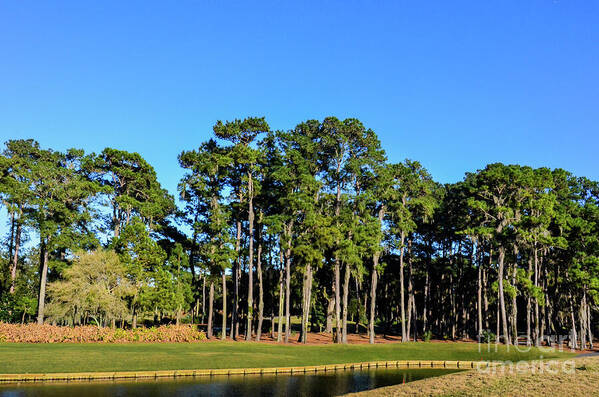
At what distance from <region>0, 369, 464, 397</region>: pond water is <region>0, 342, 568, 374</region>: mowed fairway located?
2333mm

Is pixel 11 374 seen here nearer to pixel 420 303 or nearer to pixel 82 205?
pixel 82 205

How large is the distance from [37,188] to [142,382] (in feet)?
92.9

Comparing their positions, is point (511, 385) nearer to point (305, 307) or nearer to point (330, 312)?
point (305, 307)

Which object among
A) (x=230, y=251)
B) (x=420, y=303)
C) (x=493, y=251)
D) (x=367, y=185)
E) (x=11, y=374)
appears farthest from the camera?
(x=420, y=303)

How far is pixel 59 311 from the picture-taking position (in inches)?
1505

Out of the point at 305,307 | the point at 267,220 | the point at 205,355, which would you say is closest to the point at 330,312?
the point at 305,307

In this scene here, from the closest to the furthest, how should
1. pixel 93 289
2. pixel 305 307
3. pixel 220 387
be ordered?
pixel 220 387 < pixel 93 289 < pixel 305 307

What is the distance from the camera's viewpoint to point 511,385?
16.4 m

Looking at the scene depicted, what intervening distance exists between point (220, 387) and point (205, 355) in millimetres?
8337

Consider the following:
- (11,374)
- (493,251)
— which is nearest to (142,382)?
(11,374)

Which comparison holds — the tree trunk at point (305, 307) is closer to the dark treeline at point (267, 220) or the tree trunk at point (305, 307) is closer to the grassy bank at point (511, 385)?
the dark treeline at point (267, 220)

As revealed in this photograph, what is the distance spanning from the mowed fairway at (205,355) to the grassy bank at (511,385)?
10942mm

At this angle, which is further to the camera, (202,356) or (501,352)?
(501,352)

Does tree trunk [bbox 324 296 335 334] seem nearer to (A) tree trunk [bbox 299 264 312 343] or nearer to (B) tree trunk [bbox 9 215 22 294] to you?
(A) tree trunk [bbox 299 264 312 343]
